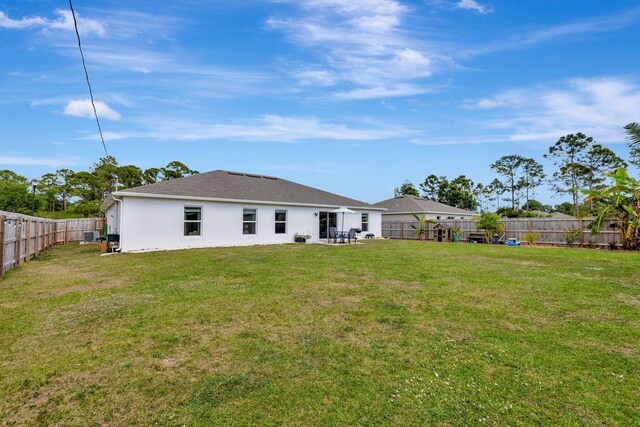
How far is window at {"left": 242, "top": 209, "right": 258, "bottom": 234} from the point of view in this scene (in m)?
17.6

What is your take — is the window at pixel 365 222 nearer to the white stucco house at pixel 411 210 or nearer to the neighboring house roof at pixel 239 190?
the neighboring house roof at pixel 239 190

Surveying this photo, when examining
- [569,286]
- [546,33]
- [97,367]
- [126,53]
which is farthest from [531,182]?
[97,367]

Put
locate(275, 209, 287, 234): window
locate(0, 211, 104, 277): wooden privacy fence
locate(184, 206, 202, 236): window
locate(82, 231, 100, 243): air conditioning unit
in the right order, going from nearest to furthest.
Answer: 1. locate(0, 211, 104, 277): wooden privacy fence
2. locate(184, 206, 202, 236): window
3. locate(275, 209, 287, 234): window
4. locate(82, 231, 100, 243): air conditioning unit

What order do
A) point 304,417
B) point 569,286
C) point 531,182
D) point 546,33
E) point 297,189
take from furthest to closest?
point 531,182
point 297,189
point 546,33
point 569,286
point 304,417

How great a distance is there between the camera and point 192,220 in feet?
51.8

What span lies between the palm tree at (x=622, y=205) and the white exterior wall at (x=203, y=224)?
1466 cm

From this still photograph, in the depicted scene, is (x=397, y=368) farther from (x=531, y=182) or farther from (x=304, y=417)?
(x=531, y=182)

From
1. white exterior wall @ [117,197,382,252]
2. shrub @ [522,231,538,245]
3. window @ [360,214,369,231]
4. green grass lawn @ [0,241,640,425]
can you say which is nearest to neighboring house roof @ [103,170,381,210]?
white exterior wall @ [117,197,382,252]

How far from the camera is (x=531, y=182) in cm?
4738

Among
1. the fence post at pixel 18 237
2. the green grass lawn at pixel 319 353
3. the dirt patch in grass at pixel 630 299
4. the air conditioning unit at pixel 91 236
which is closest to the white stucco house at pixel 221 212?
the air conditioning unit at pixel 91 236

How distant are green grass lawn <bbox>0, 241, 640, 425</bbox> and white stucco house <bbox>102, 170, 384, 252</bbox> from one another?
7.52m

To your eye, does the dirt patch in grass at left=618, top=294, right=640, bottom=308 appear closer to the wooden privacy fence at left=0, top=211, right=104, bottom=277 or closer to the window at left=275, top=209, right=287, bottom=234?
the wooden privacy fence at left=0, top=211, right=104, bottom=277

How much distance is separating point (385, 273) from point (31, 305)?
7455 mm

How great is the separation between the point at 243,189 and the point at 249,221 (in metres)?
2.17
